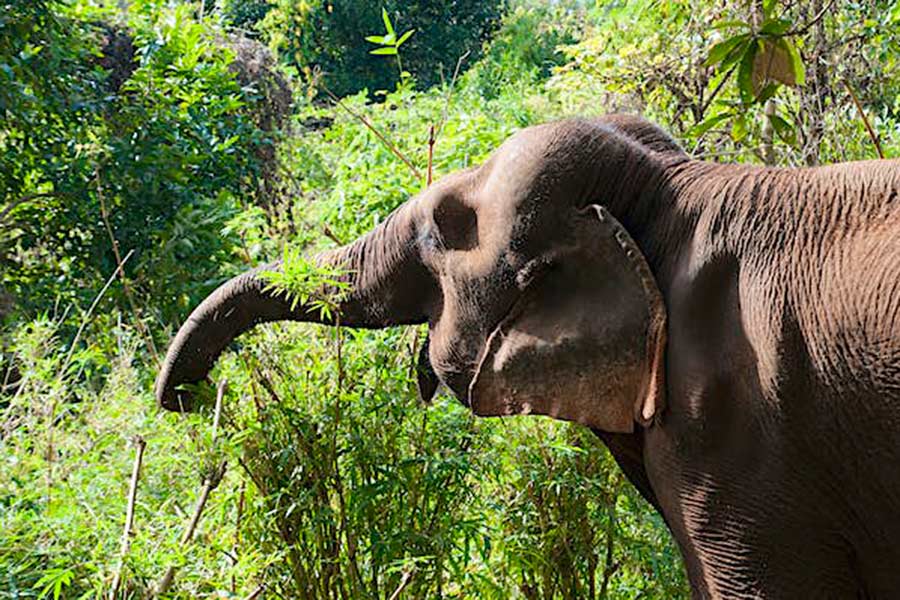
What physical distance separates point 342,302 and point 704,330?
0.83 m

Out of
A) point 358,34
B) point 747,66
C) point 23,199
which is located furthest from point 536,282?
point 358,34

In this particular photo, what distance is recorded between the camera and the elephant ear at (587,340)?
6.82ft

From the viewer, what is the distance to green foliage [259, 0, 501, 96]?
1839cm

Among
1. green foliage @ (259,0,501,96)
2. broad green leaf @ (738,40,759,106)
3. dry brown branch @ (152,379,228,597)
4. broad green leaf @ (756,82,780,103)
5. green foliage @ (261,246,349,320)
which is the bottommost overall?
green foliage @ (259,0,501,96)

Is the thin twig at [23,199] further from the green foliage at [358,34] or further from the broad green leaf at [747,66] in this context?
the green foliage at [358,34]

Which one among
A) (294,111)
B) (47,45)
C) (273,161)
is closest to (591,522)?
(47,45)

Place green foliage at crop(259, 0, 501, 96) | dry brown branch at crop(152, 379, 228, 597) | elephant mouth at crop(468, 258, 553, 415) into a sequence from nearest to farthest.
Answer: dry brown branch at crop(152, 379, 228, 597) → elephant mouth at crop(468, 258, 553, 415) → green foliage at crop(259, 0, 501, 96)

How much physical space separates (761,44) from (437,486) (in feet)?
3.70

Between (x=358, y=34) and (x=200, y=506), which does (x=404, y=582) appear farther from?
(x=358, y=34)

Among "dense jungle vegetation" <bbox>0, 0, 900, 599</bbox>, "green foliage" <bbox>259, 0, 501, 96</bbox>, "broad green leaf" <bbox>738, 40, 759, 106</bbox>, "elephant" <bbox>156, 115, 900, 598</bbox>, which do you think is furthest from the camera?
"green foliage" <bbox>259, 0, 501, 96</bbox>

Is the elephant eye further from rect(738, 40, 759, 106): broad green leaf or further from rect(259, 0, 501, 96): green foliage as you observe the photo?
rect(259, 0, 501, 96): green foliage

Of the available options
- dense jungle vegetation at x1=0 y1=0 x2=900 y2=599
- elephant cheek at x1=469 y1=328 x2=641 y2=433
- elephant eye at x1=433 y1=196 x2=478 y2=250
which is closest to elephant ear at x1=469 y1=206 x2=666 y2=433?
elephant cheek at x1=469 y1=328 x2=641 y2=433

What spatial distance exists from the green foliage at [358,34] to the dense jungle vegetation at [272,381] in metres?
12.7

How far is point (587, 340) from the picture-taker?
2.12 meters
